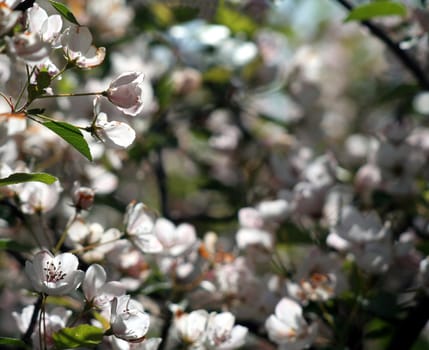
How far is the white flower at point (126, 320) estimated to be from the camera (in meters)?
0.86

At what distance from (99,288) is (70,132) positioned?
0.63ft

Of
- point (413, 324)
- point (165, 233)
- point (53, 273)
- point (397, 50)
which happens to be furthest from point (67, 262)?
point (397, 50)

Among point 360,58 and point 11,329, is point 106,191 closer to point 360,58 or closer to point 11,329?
point 11,329

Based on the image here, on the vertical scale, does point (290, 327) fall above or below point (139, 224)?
below

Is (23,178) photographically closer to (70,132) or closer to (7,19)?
(70,132)

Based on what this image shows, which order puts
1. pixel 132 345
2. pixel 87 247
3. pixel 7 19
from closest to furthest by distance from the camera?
1. pixel 7 19
2. pixel 132 345
3. pixel 87 247

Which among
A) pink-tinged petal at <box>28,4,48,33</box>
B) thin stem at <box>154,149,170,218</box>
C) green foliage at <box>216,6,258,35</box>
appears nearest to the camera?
pink-tinged petal at <box>28,4,48,33</box>

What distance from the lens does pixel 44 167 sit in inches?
53.2

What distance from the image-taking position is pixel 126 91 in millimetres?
851

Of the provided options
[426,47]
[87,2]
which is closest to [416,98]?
[426,47]

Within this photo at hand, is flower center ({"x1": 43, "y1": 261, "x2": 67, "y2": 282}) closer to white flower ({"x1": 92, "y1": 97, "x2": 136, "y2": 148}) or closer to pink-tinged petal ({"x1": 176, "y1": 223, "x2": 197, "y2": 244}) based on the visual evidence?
white flower ({"x1": 92, "y1": 97, "x2": 136, "y2": 148})

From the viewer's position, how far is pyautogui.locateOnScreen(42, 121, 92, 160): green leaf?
0.85 m

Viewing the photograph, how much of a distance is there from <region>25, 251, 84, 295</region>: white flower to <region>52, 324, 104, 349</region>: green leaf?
5cm

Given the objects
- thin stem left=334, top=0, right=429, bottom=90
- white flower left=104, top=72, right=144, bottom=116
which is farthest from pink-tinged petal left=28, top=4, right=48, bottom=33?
thin stem left=334, top=0, right=429, bottom=90
